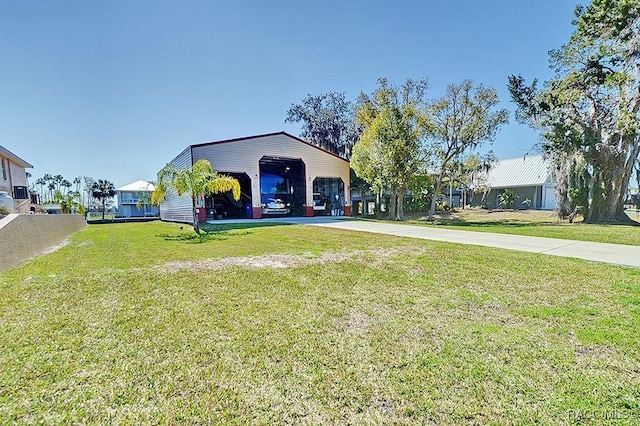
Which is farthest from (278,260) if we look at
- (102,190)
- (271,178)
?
(102,190)

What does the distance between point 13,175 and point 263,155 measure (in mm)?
14246

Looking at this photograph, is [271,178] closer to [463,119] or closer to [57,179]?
[463,119]

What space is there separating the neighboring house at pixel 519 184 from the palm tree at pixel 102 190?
43513 millimetres

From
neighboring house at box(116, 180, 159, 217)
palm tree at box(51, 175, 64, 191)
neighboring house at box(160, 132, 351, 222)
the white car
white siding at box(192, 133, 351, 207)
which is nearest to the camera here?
white siding at box(192, 133, 351, 207)

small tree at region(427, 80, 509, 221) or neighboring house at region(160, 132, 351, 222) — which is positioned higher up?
small tree at region(427, 80, 509, 221)

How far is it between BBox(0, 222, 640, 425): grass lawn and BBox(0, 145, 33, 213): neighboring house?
15.6 meters

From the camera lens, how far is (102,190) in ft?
128

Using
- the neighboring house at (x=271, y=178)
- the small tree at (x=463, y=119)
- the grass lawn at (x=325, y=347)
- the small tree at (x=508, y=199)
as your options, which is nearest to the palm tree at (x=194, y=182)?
the neighboring house at (x=271, y=178)

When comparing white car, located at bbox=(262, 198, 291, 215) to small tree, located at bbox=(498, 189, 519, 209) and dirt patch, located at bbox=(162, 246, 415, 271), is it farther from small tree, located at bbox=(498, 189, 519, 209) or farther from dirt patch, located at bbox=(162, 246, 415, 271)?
small tree, located at bbox=(498, 189, 519, 209)

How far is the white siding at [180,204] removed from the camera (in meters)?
19.2

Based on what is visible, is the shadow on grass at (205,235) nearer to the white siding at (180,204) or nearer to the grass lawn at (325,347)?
the grass lawn at (325,347)

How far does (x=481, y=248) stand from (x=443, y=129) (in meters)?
13.7

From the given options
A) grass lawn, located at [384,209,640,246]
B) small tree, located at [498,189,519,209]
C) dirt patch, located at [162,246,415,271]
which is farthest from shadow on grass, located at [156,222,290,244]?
small tree, located at [498,189,519,209]

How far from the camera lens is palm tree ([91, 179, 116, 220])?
38969mm
